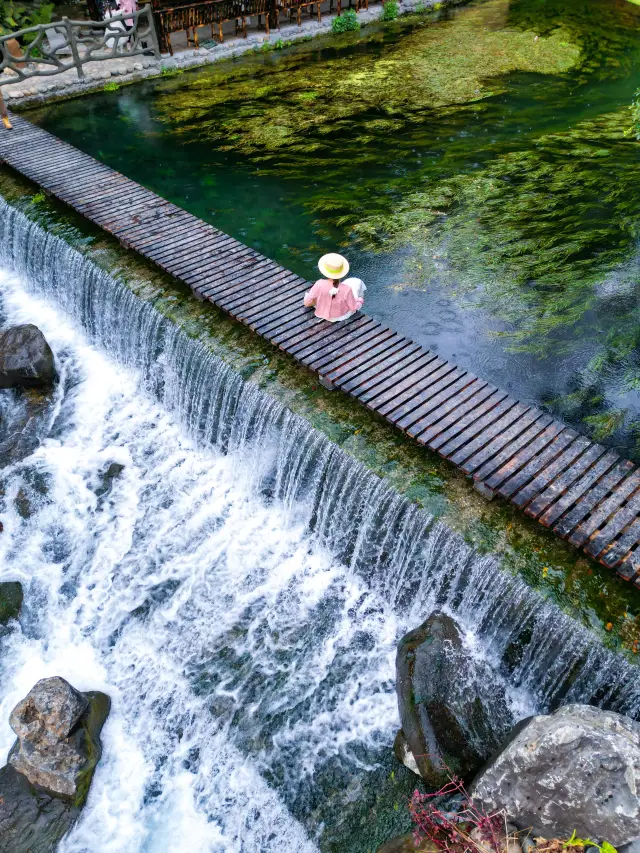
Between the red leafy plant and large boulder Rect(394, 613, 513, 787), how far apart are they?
0.52 feet

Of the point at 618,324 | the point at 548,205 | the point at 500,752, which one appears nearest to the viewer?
the point at 500,752

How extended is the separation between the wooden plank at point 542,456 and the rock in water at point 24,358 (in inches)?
292

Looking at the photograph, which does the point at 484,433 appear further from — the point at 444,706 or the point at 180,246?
the point at 180,246

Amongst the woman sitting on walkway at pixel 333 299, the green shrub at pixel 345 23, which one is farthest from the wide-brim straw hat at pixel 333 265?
the green shrub at pixel 345 23

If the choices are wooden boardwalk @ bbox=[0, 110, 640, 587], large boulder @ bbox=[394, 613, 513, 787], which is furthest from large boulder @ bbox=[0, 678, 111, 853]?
wooden boardwalk @ bbox=[0, 110, 640, 587]

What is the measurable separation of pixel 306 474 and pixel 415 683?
290 cm

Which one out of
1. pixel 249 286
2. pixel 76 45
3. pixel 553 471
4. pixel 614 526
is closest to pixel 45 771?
pixel 553 471

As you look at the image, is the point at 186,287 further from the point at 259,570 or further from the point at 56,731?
the point at 56,731

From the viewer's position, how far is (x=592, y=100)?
666 inches

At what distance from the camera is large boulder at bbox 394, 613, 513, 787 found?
6090mm

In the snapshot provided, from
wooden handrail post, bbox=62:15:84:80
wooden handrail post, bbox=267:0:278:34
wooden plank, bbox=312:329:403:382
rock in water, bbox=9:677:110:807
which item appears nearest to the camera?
rock in water, bbox=9:677:110:807

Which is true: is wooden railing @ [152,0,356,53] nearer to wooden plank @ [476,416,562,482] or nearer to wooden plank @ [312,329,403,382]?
wooden plank @ [312,329,403,382]

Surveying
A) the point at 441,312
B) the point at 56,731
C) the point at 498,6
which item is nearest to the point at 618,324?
the point at 441,312

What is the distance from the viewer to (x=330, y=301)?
8805 millimetres
